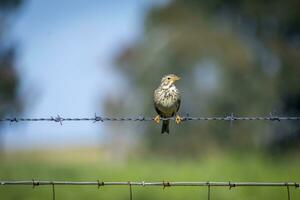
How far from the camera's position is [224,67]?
51625 mm

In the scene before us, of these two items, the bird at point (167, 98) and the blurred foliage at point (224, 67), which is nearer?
the bird at point (167, 98)

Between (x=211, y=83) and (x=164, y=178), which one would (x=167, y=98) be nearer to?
(x=164, y=178)

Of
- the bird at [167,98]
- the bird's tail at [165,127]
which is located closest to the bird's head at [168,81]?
the bird at [167,98]

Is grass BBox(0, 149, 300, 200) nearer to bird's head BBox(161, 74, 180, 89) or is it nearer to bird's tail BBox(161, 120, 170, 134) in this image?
bird's head BBox(161, 74, 180, 89)

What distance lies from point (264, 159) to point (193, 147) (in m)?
11.0

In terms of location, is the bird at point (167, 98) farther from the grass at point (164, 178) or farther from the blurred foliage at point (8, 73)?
the blurred foliage at point (8, 73)

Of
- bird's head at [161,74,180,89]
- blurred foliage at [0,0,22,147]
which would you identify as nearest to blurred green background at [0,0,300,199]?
blurred foliage at [0,0,22,147]

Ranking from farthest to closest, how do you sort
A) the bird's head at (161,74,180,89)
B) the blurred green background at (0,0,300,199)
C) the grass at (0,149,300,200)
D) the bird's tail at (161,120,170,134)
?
the blurred green background at (0,0,300,199), the grass at (0,149,300,200), the bird's head at (161,74,180,89), the bird's tail at (161,120,170,134)

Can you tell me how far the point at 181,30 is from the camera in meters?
54.3

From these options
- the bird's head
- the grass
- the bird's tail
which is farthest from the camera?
the grass

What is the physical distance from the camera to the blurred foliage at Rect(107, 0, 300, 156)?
4594 centimetres

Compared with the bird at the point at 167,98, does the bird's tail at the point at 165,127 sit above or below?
Result: below

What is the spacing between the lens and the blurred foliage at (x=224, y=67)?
1809 inches

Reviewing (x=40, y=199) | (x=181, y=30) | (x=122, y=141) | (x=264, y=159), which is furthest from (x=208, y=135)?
(x=40, y=199)
